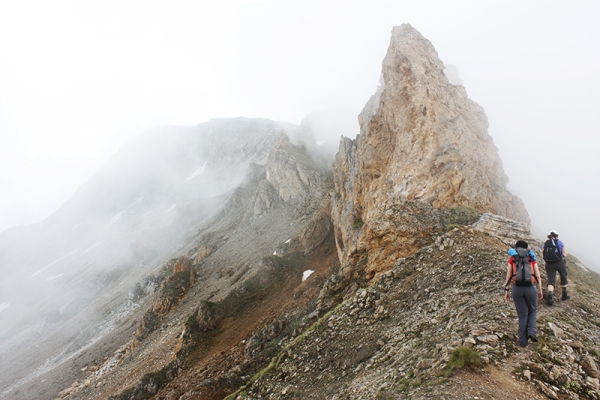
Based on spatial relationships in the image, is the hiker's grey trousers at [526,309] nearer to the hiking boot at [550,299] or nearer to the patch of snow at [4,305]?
the hiking boot at [550,299]

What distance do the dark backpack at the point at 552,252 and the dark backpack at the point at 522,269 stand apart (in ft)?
10.2

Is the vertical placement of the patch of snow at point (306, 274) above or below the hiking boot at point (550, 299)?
below

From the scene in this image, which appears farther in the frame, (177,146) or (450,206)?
(177,146)

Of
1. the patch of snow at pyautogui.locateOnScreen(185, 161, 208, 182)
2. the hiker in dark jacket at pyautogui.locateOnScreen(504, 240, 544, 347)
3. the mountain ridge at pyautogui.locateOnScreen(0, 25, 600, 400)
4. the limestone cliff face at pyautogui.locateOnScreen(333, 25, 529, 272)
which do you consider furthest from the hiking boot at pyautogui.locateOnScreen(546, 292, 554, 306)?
the patch of snow at pyautogui.locateOnScreen(185, 161, 208, 182)

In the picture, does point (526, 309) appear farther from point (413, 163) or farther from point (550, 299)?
point (413, 163)

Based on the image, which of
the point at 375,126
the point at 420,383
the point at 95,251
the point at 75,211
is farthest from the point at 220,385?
the point at 75,211

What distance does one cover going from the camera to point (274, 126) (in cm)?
13088

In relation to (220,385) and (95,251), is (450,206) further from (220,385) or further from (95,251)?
(95,251)

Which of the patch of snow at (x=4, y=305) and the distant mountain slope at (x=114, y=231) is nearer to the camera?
the distant mountain slope at (x=114, y=231)

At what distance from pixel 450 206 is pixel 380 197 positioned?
5.57 metres

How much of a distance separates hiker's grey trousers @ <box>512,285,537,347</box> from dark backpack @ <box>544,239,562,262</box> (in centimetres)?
336

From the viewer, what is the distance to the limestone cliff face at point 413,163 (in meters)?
17.7

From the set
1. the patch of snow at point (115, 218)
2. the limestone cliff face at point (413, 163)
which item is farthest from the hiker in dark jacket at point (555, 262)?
the patch of snow at point (115, 218)

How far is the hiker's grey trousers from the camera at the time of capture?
7105 millimetres
